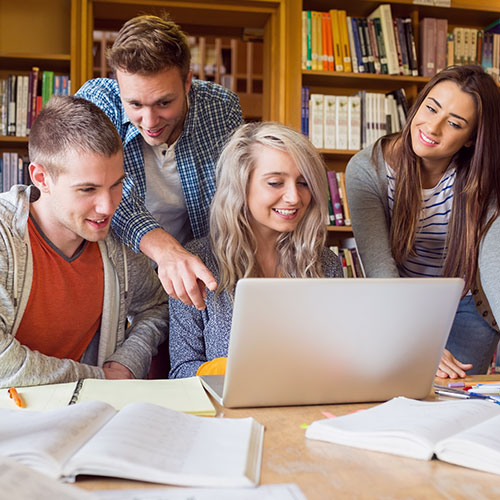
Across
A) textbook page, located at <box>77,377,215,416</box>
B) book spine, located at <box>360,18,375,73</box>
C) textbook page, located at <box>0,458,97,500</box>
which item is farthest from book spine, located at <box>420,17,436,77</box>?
textbook page, located at <box>0,458,97,500</box>

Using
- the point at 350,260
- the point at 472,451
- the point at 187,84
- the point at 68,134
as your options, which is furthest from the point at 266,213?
the point at 350,260

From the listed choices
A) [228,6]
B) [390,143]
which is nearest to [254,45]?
[228,6]

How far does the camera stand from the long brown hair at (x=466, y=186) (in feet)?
5.69

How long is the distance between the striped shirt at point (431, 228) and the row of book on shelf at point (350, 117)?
1348 millimetres

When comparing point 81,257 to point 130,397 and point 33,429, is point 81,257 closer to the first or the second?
point 130,397

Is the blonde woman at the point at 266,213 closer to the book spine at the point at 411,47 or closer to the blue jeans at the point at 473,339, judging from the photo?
the blue jeans at the point at 473,339

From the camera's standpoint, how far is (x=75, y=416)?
79 cm

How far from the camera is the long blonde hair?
5.46 ft

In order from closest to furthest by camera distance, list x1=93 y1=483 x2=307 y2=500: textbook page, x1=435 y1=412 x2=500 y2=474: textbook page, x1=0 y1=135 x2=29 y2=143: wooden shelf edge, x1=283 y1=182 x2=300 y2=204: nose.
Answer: x1=93 y1=483 x2=307 y2=500: textbook page < x1=435 y1=412 x2=500 y2=474: textbook page < x1=283 y1=182 x2=300 y2=204: nose < x1=0 y1=135 x2=29 y2=143: wooden shelf edge

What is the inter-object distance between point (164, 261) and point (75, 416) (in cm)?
56

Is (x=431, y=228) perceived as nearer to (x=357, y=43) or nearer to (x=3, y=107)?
(x=357, y=43)

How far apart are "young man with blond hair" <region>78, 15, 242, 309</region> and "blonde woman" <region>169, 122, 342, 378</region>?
107 millimetres

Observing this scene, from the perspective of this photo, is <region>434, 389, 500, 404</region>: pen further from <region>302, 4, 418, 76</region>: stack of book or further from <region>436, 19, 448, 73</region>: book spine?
<region>436, 19, 448, 73</region>: book spine

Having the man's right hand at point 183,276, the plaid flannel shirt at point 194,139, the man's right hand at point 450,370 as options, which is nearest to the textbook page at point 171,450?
the man's right hand at point 183,276
